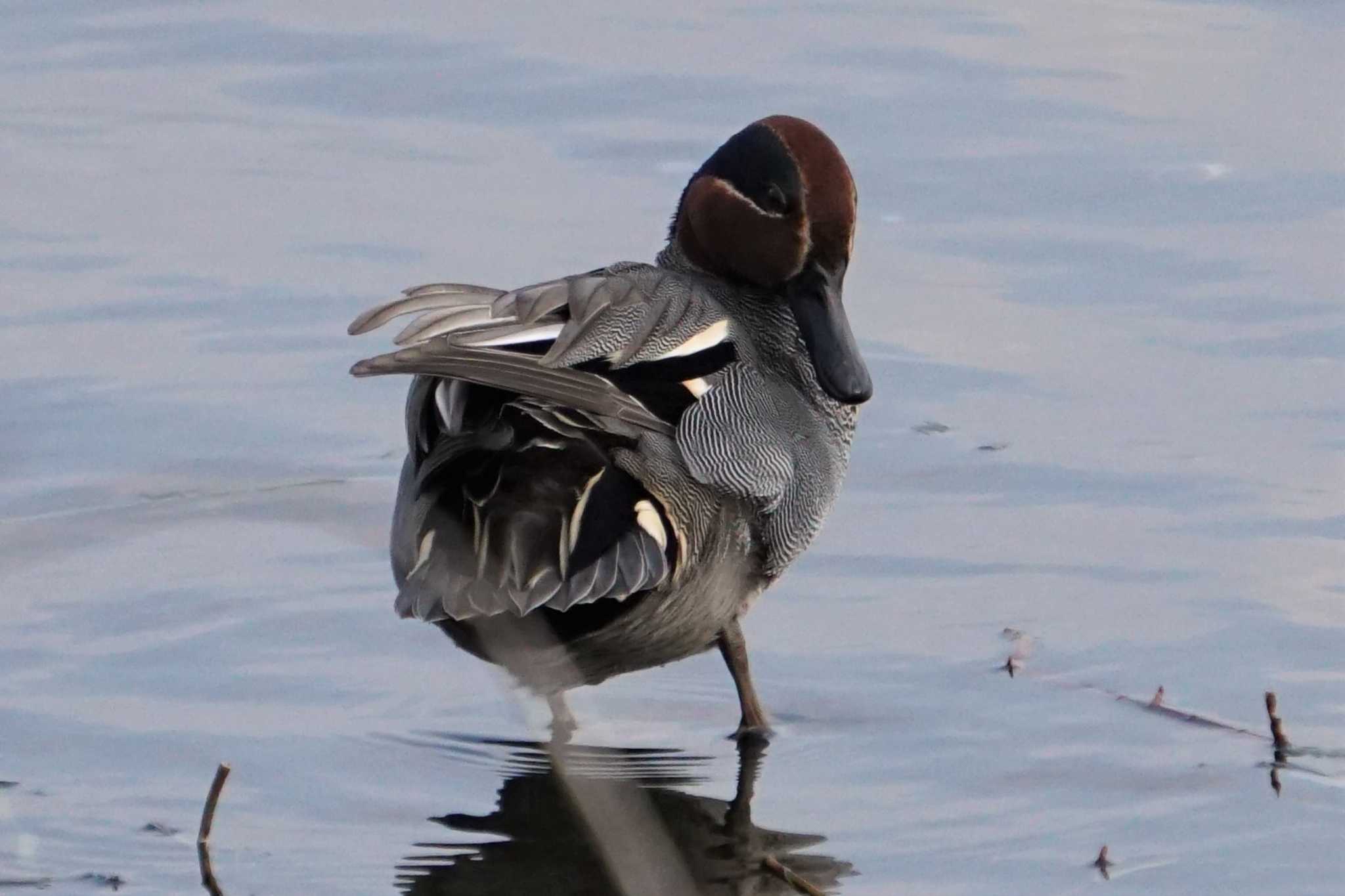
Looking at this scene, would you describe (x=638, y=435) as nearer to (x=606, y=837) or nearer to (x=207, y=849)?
(x=606, y=837)

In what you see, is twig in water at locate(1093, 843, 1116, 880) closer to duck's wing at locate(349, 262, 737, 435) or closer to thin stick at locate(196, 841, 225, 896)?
duck's wing at locate(349, 262, 737, 435)

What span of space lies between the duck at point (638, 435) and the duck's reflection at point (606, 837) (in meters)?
0.19

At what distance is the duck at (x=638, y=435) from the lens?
432cm

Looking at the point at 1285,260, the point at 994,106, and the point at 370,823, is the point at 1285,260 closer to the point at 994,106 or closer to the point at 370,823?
the point at 994,106

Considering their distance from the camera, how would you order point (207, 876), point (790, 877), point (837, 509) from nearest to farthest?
point (790, 877), point (207, 876), point (837, 509)

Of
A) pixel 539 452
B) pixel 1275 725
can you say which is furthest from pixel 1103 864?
pixel 539 452

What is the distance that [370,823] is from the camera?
462 cm

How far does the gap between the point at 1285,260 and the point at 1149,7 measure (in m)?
2.67

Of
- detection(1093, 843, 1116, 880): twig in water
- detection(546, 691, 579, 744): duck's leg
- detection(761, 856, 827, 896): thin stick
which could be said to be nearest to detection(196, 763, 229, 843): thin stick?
detection(761, 856, 827, 896): thin stick

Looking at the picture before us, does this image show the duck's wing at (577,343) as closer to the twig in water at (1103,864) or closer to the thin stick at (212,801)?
the thin stick at (212,801)

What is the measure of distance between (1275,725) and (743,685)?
1.12 m

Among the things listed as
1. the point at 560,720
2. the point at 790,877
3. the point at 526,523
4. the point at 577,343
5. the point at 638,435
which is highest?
the point at 577,343

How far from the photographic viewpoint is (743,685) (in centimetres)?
514

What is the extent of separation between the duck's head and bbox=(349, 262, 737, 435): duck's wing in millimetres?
270
